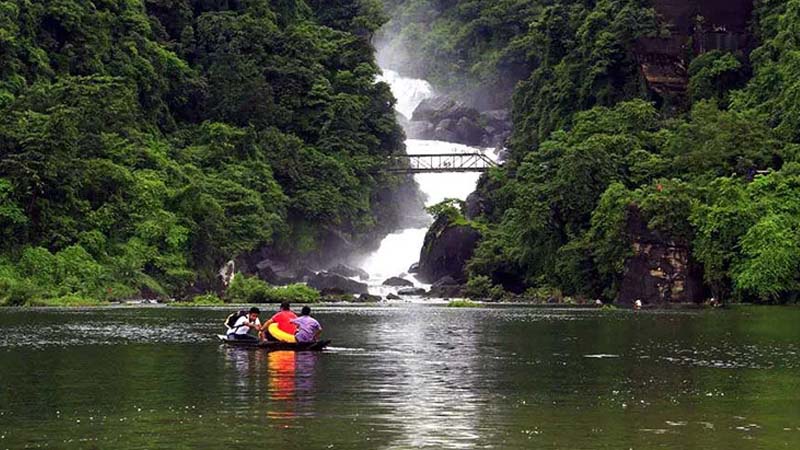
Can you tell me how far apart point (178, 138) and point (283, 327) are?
7044 centimetres

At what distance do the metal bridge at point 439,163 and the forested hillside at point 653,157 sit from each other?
316 cm

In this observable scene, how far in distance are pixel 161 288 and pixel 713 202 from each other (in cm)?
3297

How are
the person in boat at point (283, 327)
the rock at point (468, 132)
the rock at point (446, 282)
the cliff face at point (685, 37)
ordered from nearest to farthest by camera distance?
1. the person in boat at point (283, 327)
2. the rock at point (446, 282)
3. the cliff face at point (685, 37)
4. the rock at point (468, 132)

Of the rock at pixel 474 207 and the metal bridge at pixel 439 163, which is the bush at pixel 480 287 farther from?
the metal bridge at pixel 439 163

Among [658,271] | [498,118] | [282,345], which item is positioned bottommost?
[282,345]

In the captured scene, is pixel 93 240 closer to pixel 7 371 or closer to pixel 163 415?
pixel 7 371

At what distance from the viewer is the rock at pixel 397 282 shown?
3804 inches

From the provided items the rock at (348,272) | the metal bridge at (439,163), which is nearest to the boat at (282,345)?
the rock at (348,272)

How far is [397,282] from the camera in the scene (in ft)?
319

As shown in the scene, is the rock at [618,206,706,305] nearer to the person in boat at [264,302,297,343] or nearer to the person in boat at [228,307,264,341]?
the person in boat at [228,307,264,341]

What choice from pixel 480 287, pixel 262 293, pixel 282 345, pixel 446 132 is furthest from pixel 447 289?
pixel 282 345

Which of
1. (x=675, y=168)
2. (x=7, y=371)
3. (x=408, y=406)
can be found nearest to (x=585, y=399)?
(x=408, y=406)

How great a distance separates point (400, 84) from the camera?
15600cm

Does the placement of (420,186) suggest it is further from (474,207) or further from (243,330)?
(243,330)
